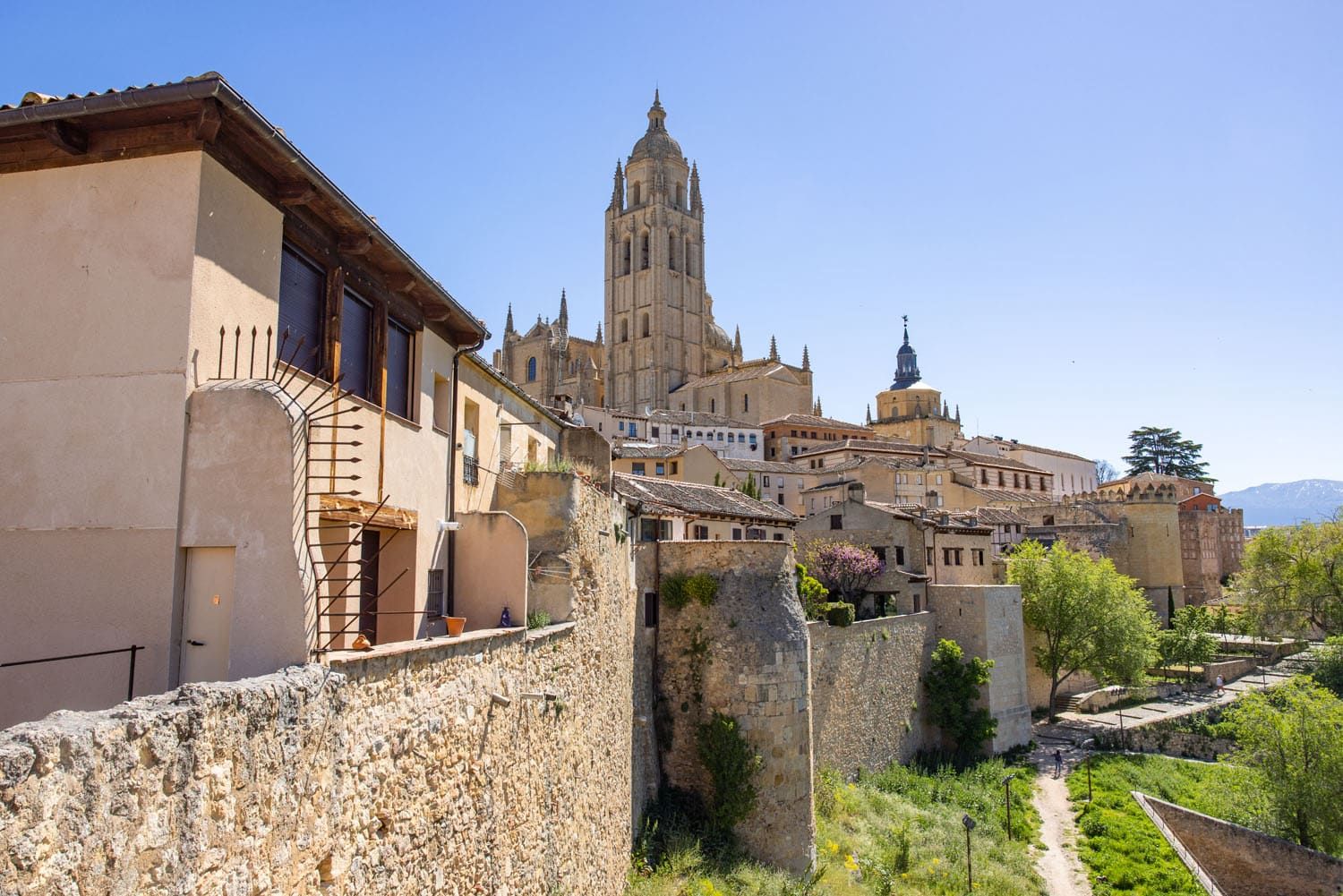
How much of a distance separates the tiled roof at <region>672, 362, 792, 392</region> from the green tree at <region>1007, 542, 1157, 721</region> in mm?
47703

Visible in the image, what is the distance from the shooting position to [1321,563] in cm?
4897

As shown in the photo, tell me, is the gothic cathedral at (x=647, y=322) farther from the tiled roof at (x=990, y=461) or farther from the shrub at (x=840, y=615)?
the shrub at (x=840, y=615)

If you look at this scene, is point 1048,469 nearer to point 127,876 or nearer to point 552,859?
point 552,859

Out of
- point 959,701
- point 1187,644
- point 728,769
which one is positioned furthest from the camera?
point 1187,644

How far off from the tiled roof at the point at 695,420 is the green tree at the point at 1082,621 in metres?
33.8

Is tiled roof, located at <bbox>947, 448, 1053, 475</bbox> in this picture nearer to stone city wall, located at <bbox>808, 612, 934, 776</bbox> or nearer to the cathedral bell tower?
the cathedral bell tower

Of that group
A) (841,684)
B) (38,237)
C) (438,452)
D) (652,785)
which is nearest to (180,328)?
(38,237)

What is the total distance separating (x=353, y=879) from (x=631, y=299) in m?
100

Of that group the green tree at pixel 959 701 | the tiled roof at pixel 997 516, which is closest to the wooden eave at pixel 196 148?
the green tree at pixel 959 701

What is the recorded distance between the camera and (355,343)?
11.0m

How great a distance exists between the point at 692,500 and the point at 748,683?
979 cm

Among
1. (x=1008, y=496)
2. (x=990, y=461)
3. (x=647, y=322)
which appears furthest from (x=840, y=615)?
(x=647, y=322)

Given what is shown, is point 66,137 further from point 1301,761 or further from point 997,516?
point 997,516

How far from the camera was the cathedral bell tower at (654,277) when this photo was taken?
102 meters
